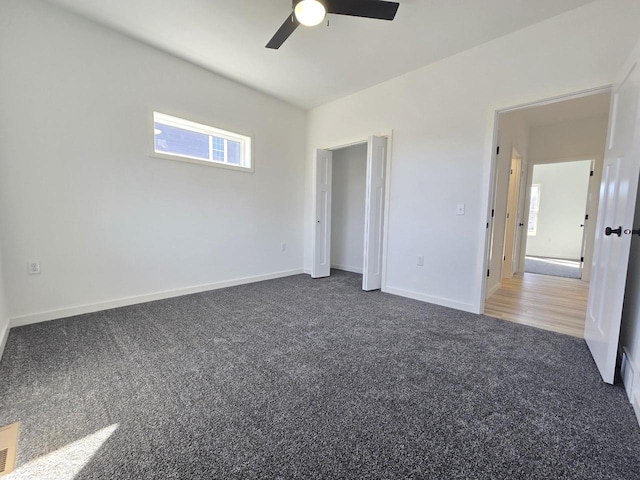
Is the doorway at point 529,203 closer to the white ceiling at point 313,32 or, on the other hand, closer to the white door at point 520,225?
the white door at point 520,225

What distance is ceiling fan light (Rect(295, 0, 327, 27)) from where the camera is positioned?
5.90ft

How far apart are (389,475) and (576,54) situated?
326 cm

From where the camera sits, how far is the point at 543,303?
3320 mm

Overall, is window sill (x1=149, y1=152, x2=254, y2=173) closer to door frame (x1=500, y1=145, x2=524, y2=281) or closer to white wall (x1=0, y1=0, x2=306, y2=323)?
white wall (x1=0, y1=0, x2=306, y2=323)

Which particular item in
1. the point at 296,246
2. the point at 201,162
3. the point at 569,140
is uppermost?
the point at 569,140

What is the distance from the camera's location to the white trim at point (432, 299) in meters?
2.99

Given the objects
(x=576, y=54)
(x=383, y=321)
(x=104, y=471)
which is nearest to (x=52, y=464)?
(x=104, y=471)

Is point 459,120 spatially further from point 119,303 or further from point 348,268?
point 119,303

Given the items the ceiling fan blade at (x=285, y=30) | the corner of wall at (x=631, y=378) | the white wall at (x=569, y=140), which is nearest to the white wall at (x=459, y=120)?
the corner of wall at (x=631, y=378)

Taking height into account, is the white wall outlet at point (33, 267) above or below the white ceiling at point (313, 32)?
below

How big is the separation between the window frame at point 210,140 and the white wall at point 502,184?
329 cm

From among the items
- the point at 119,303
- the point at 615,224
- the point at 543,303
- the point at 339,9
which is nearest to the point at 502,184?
the point at 543,303

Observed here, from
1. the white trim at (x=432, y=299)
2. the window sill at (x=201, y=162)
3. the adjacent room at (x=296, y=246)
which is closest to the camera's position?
the adjacent room at (x=296, y=246)

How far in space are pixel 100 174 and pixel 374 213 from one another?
9.99ft
